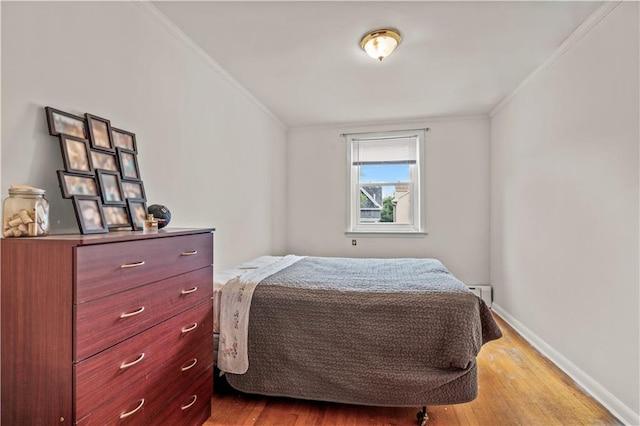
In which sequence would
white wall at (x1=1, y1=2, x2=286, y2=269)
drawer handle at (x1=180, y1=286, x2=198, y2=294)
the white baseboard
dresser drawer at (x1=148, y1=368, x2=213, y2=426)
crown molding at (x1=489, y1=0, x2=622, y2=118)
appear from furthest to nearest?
crown molding at (x1=489, y1=0, x2=622, y2=118)
the white baseboard
drawer handle at (x1=180, y1=286, x2=198, y2=294)
dresser drawer at (x1=148, y1=368, x2=213, y2=426)
white wall at (x1=1, y1=2, x2=286, y2=269)

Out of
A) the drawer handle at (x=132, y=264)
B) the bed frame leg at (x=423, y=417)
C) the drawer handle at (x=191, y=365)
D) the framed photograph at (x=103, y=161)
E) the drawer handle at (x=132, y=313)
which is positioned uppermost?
the framed photograph at (x=103, y=161)

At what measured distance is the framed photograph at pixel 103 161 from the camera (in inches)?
60.1

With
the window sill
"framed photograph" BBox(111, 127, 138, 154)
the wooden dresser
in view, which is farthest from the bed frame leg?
the window sill

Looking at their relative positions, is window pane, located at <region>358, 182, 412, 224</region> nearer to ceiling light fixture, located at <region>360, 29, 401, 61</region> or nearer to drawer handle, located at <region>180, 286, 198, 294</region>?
ceiling light fixture, located at <region>360, 29, 401, 61</region>

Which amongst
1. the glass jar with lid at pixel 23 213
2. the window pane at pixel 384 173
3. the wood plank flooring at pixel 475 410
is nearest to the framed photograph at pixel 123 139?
the glass jar with lid at pixel 23 213

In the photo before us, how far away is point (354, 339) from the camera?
6.13 ft

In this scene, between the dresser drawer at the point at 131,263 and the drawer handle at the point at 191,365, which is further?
the drawer handle at the point at 191,365

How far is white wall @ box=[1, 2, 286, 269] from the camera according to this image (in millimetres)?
1307

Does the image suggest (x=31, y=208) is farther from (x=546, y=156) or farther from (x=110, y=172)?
(x=546, y=156)

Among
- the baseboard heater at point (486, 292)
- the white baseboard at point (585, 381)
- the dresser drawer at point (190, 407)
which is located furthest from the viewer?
the baseboard heater at point (486, 292)

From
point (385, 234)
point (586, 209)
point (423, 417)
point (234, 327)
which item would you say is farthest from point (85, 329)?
point (385, 234)

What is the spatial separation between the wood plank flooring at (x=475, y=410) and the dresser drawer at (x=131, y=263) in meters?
0.96

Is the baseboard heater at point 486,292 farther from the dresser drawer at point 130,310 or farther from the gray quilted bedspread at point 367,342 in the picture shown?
the dresser drawer at point 130,310

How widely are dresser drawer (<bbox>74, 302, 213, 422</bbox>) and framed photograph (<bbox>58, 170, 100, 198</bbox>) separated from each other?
0.67 metres
